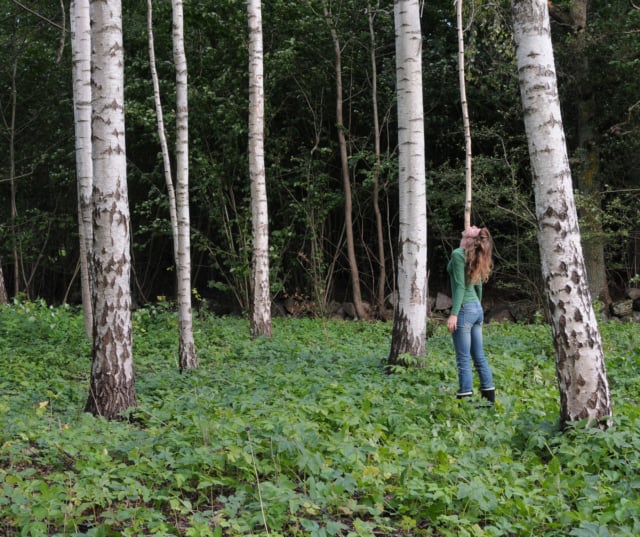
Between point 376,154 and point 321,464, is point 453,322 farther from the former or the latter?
point 376,154

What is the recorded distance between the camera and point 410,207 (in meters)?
8.93

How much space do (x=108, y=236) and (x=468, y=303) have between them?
3606 mm

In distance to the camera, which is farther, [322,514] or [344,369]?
[344,369]

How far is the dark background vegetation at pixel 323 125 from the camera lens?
17.6 meters

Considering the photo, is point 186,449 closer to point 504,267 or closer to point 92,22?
point 92,22

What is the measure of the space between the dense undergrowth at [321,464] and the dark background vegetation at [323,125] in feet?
29.9

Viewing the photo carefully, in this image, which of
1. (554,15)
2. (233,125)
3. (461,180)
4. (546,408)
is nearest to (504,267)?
(461,180)

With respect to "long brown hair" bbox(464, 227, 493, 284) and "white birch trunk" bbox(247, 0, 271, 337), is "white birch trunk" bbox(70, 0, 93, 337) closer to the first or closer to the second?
"white birch trunk" bbox(247, 0, 271, 337)

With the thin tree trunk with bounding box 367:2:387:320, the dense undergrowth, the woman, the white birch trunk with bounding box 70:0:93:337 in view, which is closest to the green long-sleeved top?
the woman

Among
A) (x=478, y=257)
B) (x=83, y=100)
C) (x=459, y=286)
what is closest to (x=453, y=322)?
(x=459, y=286)

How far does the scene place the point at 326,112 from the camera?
21.3 metres

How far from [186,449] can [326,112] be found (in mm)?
17411

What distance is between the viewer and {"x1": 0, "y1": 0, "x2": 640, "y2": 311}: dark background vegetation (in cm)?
1759

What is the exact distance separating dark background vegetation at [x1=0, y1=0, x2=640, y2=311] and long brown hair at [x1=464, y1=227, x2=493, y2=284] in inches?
351
